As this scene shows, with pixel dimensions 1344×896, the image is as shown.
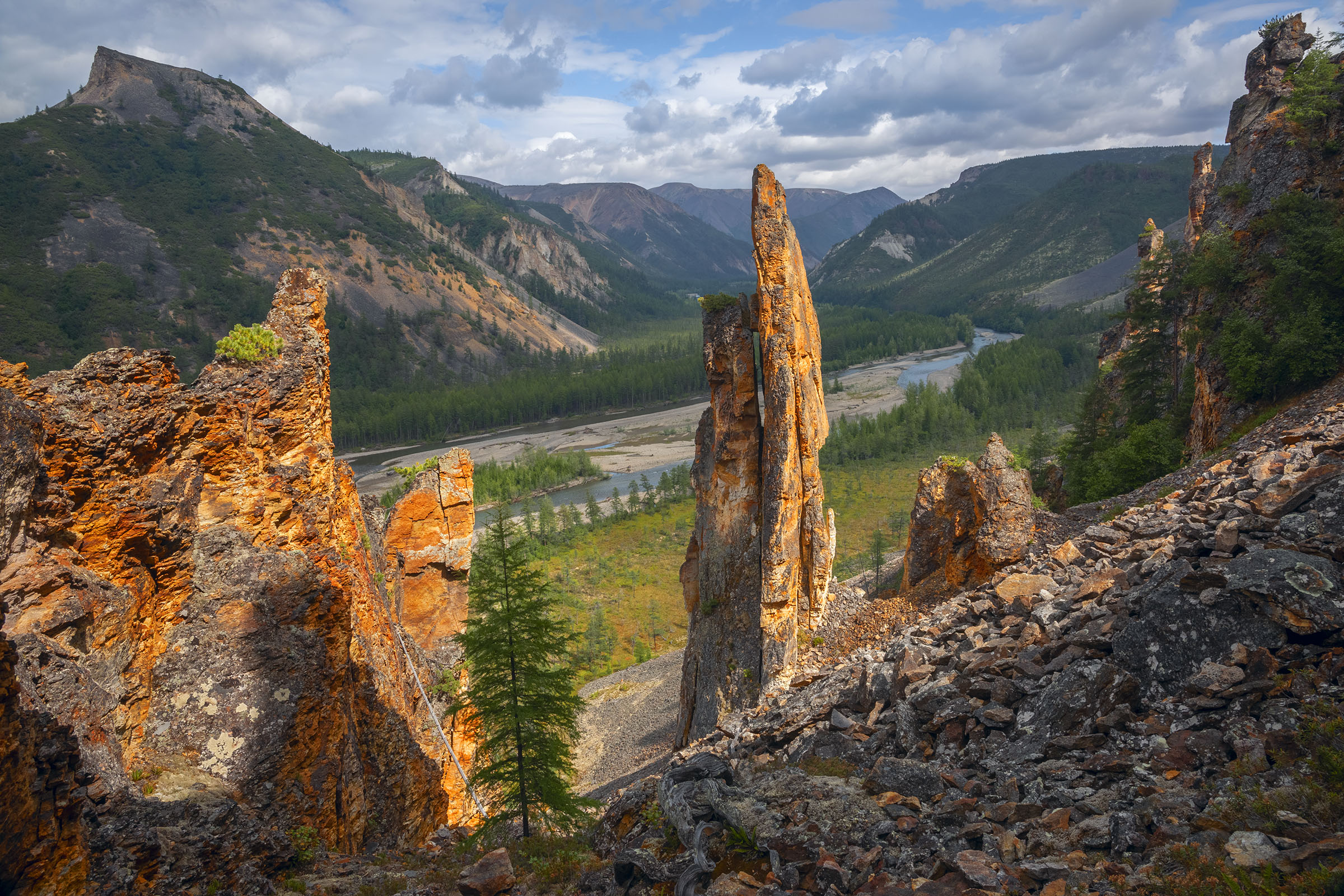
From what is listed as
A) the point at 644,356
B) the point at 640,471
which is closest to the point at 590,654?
the point at 640,471

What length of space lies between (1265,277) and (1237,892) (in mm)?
28356

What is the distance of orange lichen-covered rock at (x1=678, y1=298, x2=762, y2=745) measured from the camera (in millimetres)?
23703

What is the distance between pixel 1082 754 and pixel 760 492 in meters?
16.3

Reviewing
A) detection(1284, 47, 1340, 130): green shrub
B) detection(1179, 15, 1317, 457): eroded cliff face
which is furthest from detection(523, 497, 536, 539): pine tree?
detection(1284, 47, 1340, 130): green shrub

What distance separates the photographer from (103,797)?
27.2 ft

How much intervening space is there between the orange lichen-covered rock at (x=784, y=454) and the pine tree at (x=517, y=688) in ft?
31.2

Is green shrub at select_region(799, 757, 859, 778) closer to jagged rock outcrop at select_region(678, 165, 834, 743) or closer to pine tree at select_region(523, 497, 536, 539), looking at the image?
jagged rock outcrop at select_region(678, 165, 834, 743)

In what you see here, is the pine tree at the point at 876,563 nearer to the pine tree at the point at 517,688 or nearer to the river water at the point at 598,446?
the pine tree at the point at 517,688

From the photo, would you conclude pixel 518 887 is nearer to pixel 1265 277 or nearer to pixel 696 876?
pixel 696 876

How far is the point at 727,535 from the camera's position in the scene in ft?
79.9

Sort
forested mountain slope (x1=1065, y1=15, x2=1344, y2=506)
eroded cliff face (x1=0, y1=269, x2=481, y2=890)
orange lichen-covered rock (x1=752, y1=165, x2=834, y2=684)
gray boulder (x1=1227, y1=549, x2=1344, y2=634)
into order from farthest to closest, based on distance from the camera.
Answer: orange lichen-covered rock (x1=752, y1=165, x2=834, y2=684) < forested mountain slope (x1=1065, y1=15, x2=1344, y2=506) < eroded cliff face (x1=0, y1=269, x2=481, y2=890) < gray boulder (x1=1227, y1=549, x2=1344, y2=634)

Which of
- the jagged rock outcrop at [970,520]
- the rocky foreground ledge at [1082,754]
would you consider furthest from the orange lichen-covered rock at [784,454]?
the rocky foreground ledge at [1082,754]

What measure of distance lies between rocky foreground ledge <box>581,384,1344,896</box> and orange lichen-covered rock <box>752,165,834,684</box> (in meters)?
10.1

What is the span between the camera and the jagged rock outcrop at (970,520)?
23.3 metres
